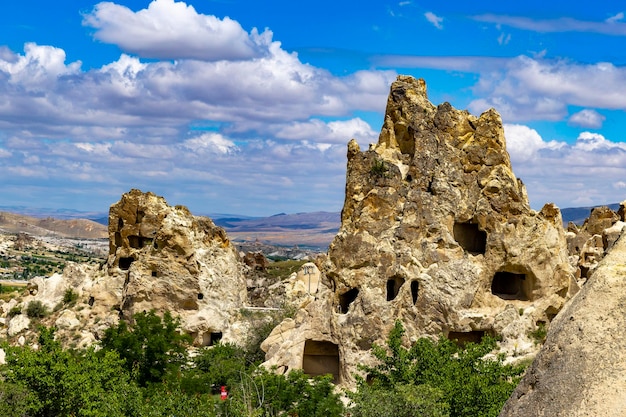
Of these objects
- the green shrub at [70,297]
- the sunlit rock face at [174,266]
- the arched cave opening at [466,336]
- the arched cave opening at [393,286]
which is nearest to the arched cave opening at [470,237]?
the arched cave opening at [393,286]

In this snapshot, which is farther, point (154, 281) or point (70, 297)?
point (70, 297)

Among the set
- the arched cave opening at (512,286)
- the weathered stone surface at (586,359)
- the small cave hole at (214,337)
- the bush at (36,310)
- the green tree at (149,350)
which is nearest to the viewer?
the weathered stone surface at (586,359)

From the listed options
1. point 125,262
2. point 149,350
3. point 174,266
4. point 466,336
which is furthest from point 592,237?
point 149,350

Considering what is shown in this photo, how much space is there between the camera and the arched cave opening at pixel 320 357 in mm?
35656

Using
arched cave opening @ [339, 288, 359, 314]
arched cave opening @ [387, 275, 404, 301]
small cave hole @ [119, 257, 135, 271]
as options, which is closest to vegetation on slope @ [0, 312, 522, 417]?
arched cave opening @ [339, 288, 359, 314]

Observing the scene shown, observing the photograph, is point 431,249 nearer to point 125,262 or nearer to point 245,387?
point 245,387

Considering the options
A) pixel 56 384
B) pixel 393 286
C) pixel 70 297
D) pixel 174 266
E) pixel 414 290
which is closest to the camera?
pixel 56 384

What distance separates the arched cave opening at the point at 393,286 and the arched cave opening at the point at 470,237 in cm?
323

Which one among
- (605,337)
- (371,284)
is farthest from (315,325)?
(605,337)

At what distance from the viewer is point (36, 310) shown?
150 feet

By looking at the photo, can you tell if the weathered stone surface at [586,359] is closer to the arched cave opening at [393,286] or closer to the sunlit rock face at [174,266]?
the arched cave opening at [393,286]

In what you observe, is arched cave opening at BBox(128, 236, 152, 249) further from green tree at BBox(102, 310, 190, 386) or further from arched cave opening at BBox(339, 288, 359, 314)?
green tree at BBox(102, 310, 190, 386)

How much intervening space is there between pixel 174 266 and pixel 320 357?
1156 cm

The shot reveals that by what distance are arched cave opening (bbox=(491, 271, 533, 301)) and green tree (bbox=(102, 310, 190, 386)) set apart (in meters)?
13.6
